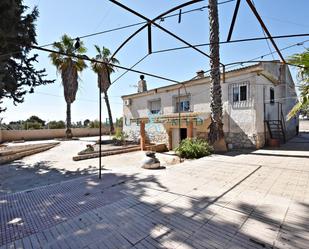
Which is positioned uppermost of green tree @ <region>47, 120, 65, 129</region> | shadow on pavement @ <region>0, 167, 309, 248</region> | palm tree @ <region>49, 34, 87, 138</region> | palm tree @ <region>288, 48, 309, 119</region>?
palm tree @ <region>49, 34, 87, 138</region>

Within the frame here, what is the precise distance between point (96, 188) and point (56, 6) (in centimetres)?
646

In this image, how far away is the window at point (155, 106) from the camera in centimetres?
2002

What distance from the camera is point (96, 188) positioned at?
614 centimetres

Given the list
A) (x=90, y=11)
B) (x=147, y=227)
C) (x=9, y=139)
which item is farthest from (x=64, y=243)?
(x=9, y=139)

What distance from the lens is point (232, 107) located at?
14172mm

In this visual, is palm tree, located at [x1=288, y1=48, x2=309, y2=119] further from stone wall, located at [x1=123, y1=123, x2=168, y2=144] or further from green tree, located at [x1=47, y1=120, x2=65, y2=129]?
green tree, located at [x1=47, y1=120, x2=65, y2=129]

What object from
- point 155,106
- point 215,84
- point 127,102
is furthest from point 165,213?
point 127,102

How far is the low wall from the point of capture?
2478cm

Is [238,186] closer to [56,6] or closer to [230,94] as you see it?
[56,6]

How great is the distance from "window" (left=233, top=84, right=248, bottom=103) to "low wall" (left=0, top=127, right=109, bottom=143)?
26.3 meters

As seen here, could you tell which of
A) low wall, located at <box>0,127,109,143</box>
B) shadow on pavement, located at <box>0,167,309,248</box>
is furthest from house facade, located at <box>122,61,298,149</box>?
low wall, located at <box>0,127,109,143</box>

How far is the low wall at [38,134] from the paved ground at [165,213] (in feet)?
79.0

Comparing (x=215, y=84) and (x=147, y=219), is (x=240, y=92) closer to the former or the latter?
(x=215, y=84)

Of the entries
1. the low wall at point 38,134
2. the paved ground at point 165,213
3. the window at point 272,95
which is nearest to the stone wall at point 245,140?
the window at point 272,95
